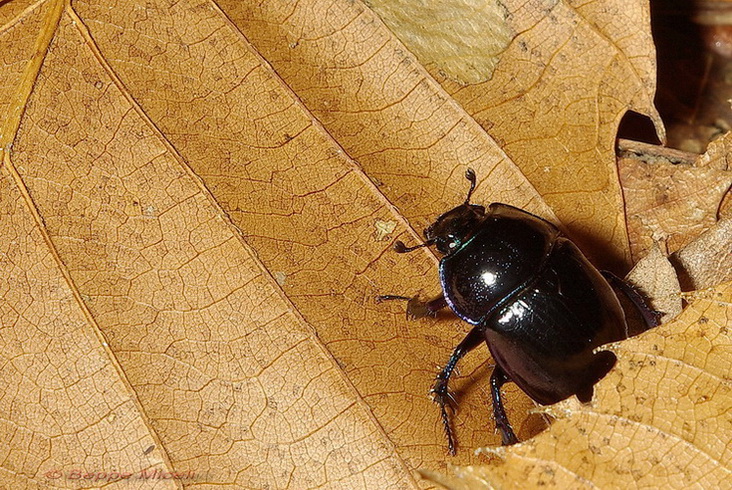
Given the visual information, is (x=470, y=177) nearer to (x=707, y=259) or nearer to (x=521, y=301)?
(x=521, y=301)

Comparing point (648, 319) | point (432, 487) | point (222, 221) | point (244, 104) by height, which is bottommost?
point (648, 319)

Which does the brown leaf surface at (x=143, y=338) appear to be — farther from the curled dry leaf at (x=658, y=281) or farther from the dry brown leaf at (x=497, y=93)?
the curled dry leaf at (x=658, y=281)

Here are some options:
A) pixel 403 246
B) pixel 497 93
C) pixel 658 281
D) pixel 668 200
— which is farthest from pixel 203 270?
pixel 668 200

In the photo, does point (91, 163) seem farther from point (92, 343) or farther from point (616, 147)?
point (616, 147)

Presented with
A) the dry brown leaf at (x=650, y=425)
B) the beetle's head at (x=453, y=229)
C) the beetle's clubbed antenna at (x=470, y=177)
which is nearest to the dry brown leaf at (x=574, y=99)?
the beetle's clubbed antenna at (x=470, y=177)

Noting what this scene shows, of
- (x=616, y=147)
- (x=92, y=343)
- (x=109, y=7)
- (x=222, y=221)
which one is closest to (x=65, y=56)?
(x=109, y=7)

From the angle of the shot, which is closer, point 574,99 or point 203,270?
point 203,270
